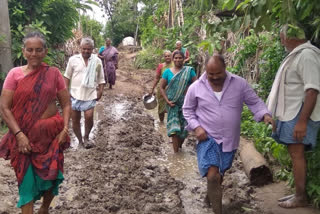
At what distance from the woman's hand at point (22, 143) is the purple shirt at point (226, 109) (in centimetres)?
149

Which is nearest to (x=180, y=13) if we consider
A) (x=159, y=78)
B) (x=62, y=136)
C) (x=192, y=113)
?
(x=159, y=78)

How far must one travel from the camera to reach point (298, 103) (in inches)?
143

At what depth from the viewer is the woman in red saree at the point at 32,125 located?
3215mm

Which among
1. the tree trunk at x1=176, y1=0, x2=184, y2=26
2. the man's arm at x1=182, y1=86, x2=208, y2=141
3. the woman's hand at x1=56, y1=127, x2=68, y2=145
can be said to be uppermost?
the tree trunk at x1=176, y1=0, x2=184, y2=26

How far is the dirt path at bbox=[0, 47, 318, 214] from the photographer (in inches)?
164

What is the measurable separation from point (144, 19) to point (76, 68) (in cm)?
1955

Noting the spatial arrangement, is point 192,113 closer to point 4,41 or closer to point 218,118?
point 218,118

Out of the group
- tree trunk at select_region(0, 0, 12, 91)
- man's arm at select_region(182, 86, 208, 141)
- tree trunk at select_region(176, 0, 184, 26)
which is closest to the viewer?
man's arm at select_region(182, 86, 208, 141)

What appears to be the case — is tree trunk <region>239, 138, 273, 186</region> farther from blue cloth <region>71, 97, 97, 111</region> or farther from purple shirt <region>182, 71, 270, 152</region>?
blue cloth <region>71, 97, 97, 111</region>

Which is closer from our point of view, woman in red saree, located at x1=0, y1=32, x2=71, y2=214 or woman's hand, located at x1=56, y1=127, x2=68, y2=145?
woman in red saree, located at x1=0, y1=32, x2=71, y2=214

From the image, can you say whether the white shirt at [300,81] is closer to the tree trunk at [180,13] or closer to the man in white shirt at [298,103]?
the man in white shirt at [298,103]

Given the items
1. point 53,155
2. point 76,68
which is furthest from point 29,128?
point 76,68

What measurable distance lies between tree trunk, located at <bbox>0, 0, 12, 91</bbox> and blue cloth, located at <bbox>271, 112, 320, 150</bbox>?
5481 mm

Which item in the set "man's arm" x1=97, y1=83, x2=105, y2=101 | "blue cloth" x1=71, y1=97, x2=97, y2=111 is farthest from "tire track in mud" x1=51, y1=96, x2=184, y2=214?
"man's arm" x1=97, y1=83, x2=105, y2=101
